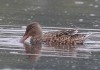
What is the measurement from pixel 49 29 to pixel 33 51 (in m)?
3.00

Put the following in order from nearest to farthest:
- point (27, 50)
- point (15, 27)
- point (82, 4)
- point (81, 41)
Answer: point (27, 50) → point (81, 41) → point (15, 27) → point (82, 4)

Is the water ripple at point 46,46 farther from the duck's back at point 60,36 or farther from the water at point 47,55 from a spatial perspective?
the duck's back at point 60,36

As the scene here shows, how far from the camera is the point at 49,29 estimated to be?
1555 centimetres

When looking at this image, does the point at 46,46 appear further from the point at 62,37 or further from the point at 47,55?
the point at 47,55

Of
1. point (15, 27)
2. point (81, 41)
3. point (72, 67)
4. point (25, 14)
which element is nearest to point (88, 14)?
point (25, 14)

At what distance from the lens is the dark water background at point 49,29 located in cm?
1126

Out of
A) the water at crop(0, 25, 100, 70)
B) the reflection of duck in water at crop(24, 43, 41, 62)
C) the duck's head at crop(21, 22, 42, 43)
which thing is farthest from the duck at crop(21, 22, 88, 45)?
the reflection of duck in water at crop(24, 43, 41, 62)

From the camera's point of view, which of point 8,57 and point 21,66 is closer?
point 21,66

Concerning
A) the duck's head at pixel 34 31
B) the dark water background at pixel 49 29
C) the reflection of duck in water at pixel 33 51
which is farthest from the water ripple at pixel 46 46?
the duck's head at pixel 34 31

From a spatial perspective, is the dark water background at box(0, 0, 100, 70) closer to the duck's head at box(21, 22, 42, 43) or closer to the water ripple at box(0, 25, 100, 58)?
the water ripple at box(0, 25, 100, 58)

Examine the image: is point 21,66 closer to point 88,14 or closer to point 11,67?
point 11,67

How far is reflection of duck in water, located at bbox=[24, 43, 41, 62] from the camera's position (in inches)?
465

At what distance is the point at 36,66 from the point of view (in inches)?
431

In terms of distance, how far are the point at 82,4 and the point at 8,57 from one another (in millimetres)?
10584
